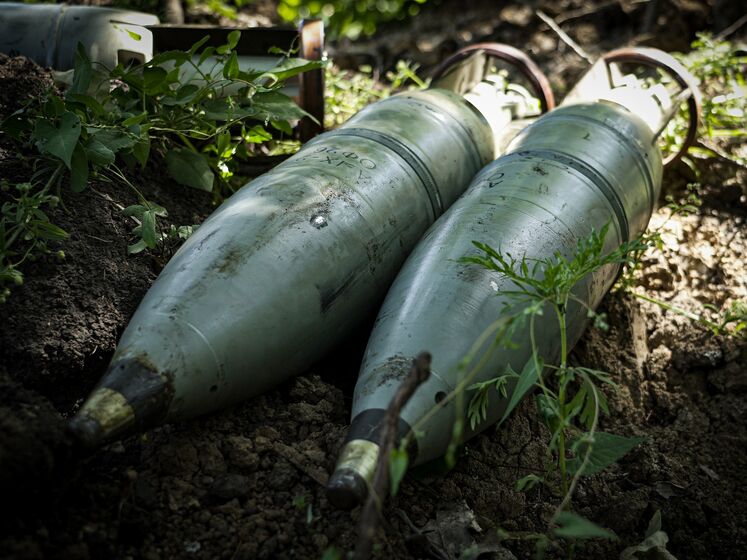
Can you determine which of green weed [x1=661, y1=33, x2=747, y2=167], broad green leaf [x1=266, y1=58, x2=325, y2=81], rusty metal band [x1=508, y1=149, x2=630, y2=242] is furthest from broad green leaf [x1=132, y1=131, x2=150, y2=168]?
green weed [x1=661, y1=33, x2=747, y2=167]

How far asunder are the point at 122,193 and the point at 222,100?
1.09 feet

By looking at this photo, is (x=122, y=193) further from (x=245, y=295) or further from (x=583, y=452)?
(x=583, y=452)

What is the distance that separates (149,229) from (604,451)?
3.26 feet

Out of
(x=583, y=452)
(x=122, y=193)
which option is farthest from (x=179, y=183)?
(x=583, y=452)

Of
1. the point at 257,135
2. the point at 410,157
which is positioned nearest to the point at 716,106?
the point at 410,157

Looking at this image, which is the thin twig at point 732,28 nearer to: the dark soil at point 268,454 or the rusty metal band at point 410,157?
the dark soil at point 268,454

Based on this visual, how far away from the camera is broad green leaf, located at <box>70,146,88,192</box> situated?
1571 millimetres

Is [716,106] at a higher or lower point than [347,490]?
higher

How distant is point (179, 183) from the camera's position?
188 cm

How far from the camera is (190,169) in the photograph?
6.05ft

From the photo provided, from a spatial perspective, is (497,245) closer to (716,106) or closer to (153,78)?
(153,78)

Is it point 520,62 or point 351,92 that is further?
point 351,92

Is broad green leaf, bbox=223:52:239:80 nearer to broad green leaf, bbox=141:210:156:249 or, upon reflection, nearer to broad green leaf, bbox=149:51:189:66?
broad green leaf, bbox=149:51:189:66

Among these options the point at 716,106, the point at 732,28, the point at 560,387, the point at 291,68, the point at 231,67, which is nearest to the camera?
the point at 560,387
